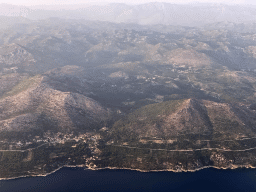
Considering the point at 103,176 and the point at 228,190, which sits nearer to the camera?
the point at 228,190

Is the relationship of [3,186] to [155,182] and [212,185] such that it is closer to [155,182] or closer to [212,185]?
[155,182]

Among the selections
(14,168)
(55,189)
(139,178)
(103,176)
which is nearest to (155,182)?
(139,178)

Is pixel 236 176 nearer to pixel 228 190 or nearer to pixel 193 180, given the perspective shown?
pixel 228 190

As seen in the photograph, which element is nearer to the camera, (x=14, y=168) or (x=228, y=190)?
(x=228, y=190)

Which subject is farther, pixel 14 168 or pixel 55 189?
Answer: pixel 14 168

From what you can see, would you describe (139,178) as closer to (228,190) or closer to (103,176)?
(103,176)

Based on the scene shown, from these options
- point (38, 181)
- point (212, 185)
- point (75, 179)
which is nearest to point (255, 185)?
point (212, 185)

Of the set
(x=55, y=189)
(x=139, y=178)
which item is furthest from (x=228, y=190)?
(x=55, y=189)
